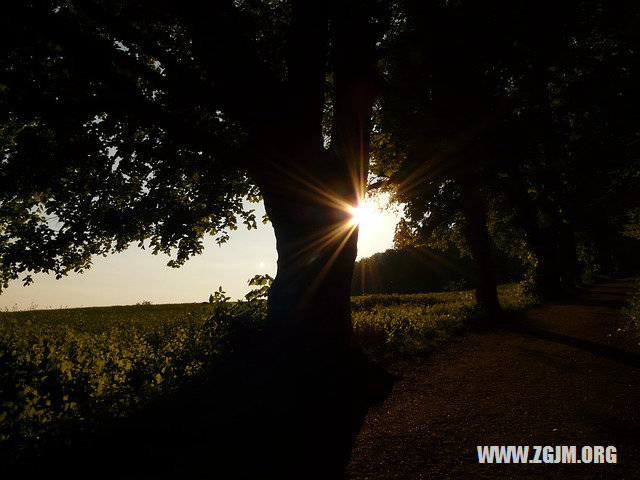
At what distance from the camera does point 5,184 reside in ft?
22.2

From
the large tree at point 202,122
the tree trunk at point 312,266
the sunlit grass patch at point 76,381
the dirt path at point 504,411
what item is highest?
the large tree at point 202,122

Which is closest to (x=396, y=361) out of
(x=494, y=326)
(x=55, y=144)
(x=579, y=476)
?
(x=579, y=476)

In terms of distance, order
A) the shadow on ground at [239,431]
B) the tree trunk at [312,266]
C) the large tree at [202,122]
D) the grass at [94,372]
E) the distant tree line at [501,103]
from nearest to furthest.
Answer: the shadow on ground at [239,431] → the grass at [94,372] → the large tree at [202,122] → the tree trunk at [312,266] → the distant tree line at [501,103]

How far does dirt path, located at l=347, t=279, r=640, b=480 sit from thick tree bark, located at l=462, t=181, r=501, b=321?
7.02 m

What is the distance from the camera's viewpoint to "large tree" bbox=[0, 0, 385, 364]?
5.50 metres

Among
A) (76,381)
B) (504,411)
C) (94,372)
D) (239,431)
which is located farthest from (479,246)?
(76,381)

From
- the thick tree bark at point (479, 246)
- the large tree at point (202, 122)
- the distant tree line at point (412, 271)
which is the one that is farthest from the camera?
the distant tree line at point (412, 271)

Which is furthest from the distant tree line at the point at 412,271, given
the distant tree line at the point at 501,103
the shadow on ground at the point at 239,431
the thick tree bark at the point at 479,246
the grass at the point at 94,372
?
the shadow on ground at the point at 239,431

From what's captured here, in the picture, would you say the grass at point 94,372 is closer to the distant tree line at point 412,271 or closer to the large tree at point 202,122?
the large tree at point 202,122

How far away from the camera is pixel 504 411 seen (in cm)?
458

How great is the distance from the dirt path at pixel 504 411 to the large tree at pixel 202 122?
6.41ft

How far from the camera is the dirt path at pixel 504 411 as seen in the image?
3.40 m

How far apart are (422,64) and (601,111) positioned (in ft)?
20.2

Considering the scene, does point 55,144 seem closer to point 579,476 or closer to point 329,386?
point 329,386
